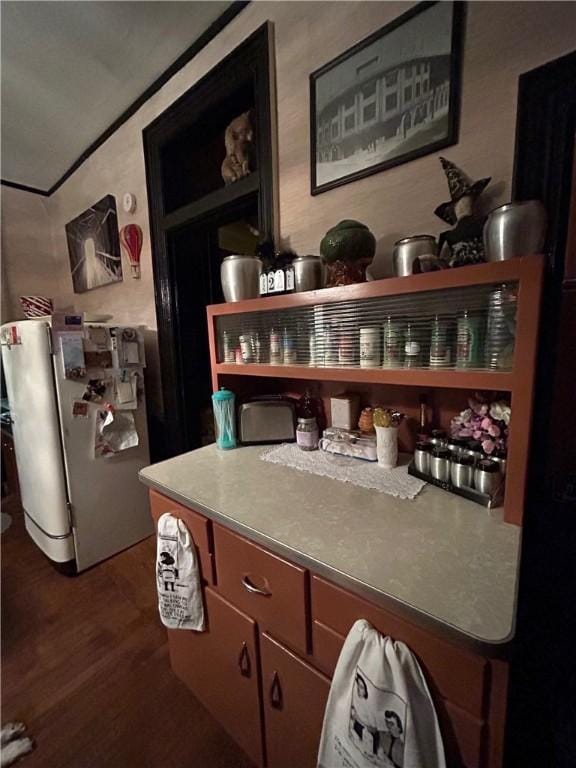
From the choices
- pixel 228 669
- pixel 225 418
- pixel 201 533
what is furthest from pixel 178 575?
pixel 225 418

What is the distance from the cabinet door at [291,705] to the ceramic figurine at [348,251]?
3.10 ft

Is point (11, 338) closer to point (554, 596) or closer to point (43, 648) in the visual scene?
point (43, 648)

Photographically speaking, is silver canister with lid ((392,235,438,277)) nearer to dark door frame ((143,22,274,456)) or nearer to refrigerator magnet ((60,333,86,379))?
dark door frame ((143,22,274,456))

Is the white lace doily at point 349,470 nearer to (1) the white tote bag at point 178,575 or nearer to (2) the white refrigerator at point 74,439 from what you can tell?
(1) the white tote bag at point 178,575

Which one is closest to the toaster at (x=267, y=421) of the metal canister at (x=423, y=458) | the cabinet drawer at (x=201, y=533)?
the cabinet drawer at (x=201, y=533)

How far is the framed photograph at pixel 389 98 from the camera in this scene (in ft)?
2.79

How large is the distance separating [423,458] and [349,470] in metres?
0.21

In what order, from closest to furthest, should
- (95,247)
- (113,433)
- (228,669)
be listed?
1. (228,669)
2. (113,433)
3. (95,247)

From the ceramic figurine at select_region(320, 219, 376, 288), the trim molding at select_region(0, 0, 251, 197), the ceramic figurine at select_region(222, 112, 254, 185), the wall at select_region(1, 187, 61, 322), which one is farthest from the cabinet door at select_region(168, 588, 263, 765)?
the wall at select_region(1, 187, 61, 322)

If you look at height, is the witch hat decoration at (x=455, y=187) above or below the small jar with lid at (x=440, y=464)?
above

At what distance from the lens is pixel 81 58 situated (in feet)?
4.62

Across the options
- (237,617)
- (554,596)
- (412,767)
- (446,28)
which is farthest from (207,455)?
(446,28)

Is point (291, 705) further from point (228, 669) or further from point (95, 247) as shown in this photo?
point (95, 247)

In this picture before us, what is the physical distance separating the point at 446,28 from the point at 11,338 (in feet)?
7.00
